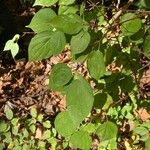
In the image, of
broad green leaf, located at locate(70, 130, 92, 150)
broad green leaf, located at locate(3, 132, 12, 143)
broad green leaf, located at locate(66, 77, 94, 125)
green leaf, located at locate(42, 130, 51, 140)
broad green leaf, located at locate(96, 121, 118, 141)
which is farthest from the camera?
green leaf, located at locate(42, 130, 51, 140)

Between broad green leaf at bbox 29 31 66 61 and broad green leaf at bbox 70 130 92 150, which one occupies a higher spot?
broad green leaf at bbox 29 31 66 61

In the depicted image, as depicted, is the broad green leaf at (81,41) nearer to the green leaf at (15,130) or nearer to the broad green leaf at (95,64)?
the broad green leaf at (95,64)

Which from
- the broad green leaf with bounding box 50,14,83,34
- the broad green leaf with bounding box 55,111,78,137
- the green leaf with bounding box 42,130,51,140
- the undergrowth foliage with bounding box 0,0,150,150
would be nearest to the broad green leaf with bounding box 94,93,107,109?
the undergrowth foliage with bounding box 0,0,150,150

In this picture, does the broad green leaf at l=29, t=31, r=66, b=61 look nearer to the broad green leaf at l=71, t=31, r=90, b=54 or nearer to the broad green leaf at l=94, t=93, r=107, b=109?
the broad green leaf at l=71, t=31, r=90, b=54

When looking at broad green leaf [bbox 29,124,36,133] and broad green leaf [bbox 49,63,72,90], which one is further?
broad green leaf [bbox 29,124,36,133]

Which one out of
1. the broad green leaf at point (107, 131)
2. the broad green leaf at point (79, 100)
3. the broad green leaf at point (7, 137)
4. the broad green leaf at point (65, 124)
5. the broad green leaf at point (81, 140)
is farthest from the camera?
the broad green leaf at point (7, 137)

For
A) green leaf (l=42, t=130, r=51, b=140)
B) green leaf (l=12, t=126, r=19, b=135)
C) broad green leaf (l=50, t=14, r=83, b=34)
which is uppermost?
broad green leaf (l=50, t=14, r=83, b=34)

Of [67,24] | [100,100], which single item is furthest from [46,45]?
[100,100]

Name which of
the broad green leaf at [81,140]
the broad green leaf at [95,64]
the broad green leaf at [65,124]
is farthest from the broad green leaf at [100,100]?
the broad green leaf at [95,64]
